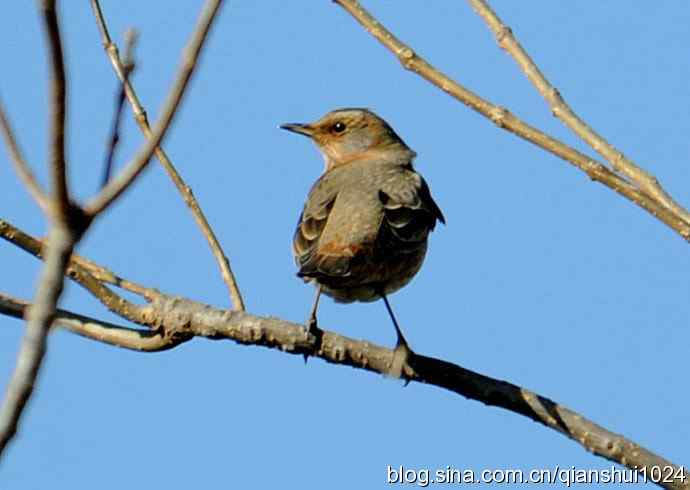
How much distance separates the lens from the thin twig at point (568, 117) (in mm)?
4012

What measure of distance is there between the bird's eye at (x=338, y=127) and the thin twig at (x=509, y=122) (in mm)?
6076

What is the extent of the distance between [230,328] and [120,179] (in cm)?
272

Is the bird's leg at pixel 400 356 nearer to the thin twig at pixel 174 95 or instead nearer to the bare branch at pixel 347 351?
the bare branch at pixel 347 351

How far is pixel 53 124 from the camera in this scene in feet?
8.59

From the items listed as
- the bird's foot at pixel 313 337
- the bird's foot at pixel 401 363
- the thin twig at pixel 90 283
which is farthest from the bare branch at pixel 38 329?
the bird's foot at pixel 401 363

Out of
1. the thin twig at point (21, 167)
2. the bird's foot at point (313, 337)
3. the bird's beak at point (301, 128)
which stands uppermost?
the bird's beak at point (301, 128)

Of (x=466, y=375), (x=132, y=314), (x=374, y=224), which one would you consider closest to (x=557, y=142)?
(x=466, y=375)

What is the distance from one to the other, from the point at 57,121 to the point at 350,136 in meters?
8.08

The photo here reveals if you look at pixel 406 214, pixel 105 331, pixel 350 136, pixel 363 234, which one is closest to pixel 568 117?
pixel 105 331

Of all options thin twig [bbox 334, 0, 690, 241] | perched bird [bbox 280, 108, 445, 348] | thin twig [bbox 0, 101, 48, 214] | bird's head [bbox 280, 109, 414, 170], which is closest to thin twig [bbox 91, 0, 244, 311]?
perched bird [bbox 280, 108, 445, 348]

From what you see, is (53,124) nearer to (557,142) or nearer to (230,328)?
(557,142)

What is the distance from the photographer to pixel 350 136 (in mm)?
10648

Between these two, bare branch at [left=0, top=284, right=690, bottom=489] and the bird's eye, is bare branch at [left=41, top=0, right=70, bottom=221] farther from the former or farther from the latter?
the bird's eye

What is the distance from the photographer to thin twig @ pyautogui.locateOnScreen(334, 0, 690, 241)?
3.91 meters
